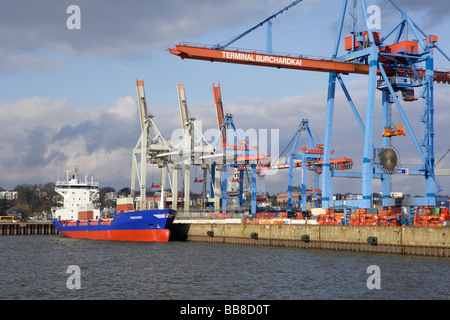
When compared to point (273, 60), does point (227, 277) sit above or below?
below

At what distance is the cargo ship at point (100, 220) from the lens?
6462 cm

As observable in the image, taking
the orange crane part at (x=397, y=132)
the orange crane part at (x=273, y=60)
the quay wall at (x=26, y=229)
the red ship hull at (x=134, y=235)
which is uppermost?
the orange crane part at (x=273, y=60)

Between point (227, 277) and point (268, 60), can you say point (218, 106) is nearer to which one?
point (268, 60)

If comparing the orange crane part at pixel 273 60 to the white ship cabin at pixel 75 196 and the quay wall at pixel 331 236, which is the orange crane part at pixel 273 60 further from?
the white ship cabin at pixel 75 196

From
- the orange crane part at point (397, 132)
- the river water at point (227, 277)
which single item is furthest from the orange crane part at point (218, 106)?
the river water at point (227, 277)

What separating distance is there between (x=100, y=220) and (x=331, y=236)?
3700 cm

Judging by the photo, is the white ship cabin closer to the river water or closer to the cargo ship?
the cargo ship

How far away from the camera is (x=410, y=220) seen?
51.3 meters

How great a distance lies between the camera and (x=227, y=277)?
3309 centimetres

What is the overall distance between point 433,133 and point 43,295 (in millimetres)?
43216

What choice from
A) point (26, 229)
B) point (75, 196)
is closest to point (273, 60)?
point (75, 196)

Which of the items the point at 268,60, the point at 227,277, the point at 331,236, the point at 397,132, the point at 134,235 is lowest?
the point at 134,235

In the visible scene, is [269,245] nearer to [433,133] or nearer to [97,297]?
[433,133]

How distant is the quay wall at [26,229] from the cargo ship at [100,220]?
718 inches
